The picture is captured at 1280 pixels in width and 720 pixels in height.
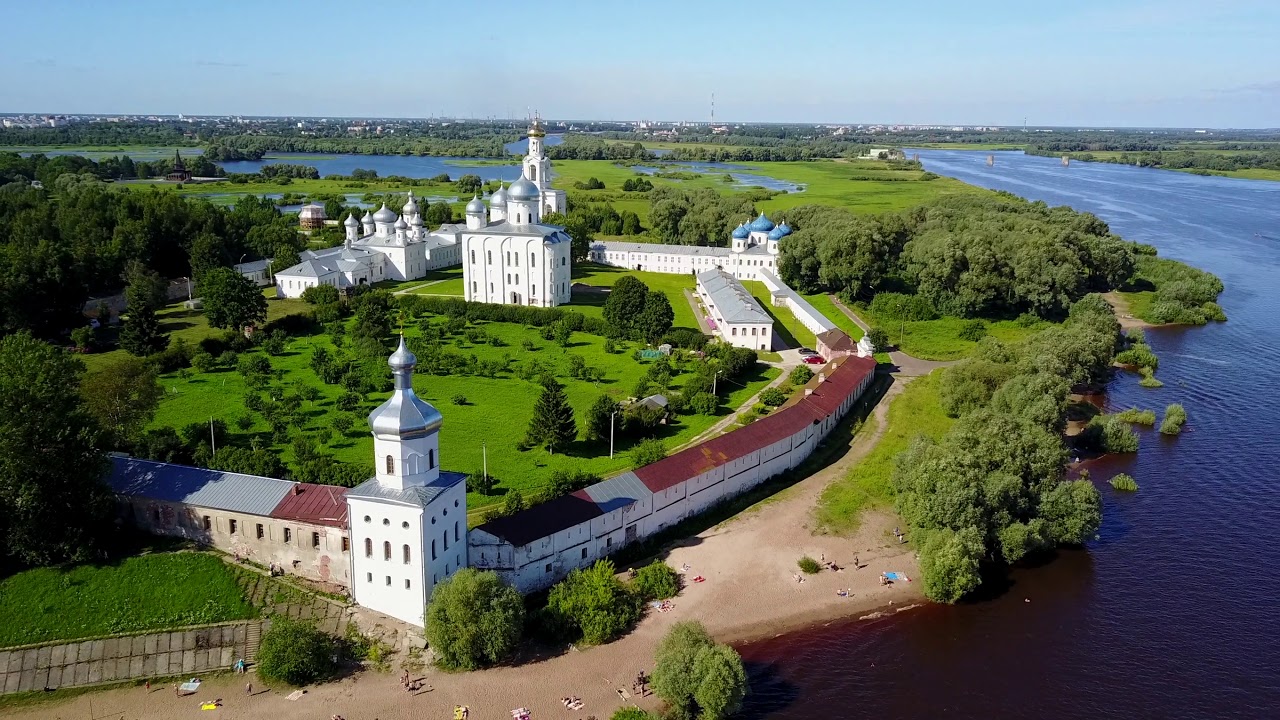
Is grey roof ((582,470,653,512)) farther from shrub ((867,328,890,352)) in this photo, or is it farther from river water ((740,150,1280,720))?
shrub ((867,328,890,352))

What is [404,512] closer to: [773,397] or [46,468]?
[46,468]

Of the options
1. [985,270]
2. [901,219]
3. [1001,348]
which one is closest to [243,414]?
[1001,348]

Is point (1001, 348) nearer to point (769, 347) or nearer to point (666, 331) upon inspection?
point (769, 347)

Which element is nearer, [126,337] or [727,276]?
[126,337]

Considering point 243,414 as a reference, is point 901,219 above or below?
above

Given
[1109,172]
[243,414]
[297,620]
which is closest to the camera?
[297,620]

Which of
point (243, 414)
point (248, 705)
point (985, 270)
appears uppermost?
point (985, 270)

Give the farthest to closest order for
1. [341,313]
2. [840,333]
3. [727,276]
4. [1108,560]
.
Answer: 1. [727,276]
2. [341,313]
3. [840,333]
4. [1108,560]
